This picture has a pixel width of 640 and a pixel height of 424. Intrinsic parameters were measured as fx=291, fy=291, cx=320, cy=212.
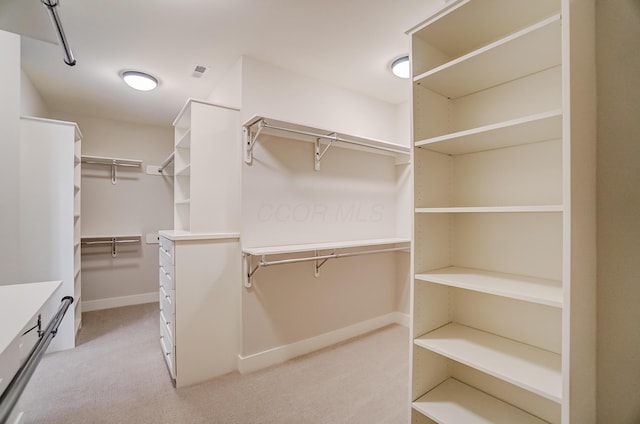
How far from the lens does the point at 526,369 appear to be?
3.75 feet

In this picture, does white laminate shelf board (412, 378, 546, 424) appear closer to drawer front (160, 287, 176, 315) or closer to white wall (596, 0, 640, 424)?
white wall (596, 0, 640, 424)

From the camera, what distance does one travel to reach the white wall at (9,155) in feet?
6.36

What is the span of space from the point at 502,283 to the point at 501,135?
0.63 metres

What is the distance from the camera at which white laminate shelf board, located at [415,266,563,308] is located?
1.05 meters

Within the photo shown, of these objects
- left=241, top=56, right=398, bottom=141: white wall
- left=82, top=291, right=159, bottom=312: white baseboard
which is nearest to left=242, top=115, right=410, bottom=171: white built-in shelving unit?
left=241, top=56, right=398, bottom=141: white wall

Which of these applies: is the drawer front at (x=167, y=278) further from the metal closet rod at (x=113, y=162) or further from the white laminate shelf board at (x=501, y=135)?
the metal closet rod at (x=113, y=162)

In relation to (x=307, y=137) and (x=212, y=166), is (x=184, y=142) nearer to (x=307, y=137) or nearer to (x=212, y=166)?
(x=212, y=166)

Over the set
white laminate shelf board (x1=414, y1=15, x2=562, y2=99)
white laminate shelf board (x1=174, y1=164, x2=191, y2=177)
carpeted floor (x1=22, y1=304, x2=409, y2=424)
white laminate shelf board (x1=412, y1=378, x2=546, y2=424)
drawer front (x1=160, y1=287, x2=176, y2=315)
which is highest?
white laminate shelf board (x1=414, y1=15, x2=562, y2=99)

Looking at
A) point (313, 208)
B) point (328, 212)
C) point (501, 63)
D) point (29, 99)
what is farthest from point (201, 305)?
point (29, 99)

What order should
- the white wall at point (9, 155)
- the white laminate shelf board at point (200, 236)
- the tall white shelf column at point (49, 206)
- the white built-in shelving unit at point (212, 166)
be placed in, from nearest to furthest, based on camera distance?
the white wall at point (9, 155) < the white laminate shelf board at point (200, 236) < the white built-in shelving unit at point (212, 166) < the tall white shelf column at point (49, 206)

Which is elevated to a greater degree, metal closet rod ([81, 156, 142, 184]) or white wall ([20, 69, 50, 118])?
white wall ([20, 69, 50, 118])

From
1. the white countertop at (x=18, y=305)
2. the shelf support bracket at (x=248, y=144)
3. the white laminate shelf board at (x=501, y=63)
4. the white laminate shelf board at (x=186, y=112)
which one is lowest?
the white countertop at (x=18, y=305)

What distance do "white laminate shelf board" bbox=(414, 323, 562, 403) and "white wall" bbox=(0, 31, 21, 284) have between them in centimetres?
263

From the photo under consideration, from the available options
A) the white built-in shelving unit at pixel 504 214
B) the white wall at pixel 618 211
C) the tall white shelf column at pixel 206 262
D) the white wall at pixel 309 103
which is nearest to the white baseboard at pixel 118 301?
the tall white shelf column at pixel 206 262
